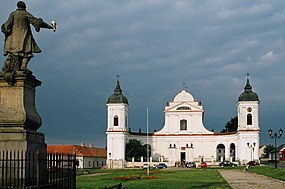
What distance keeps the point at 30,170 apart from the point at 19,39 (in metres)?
3.51

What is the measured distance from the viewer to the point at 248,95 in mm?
99750

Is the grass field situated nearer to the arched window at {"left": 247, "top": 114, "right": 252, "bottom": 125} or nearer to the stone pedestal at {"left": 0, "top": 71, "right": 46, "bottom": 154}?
the stone pedestal at {"left": 0, "top": 71, "right": 46, "bottom": 154}

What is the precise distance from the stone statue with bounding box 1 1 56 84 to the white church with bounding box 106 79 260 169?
84854mm

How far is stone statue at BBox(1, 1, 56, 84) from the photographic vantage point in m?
13.1

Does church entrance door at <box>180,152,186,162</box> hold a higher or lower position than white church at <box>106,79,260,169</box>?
lower

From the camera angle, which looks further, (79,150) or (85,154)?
(85,154)

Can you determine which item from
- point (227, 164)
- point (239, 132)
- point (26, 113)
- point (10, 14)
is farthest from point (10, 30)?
point (239, 132)

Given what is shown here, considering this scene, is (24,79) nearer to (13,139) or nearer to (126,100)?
(13,139)

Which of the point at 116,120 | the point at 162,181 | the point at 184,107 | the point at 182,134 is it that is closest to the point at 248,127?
the point at 182,134

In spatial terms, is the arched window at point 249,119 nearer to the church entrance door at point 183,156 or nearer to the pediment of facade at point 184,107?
the pediment of facade at point 184,107

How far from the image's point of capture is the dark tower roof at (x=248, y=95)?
99000mm

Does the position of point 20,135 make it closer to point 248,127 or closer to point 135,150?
point 135,150

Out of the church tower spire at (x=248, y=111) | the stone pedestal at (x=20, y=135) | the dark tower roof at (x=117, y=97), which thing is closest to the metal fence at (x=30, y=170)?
the stone pedestal at (x=20, y=135)

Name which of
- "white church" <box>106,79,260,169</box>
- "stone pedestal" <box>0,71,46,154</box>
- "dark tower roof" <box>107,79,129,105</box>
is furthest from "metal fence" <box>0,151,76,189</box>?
"dark tower roof" <box>107,79,129,105</box>
